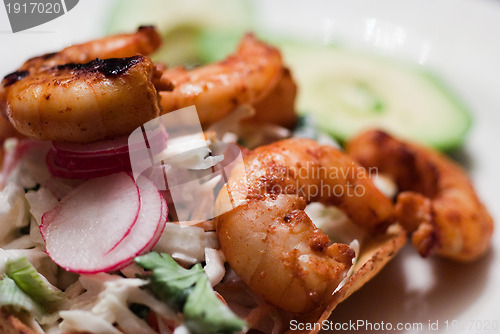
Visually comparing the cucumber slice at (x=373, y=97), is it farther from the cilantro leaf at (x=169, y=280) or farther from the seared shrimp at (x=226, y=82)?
the cilantro leaf at (x=169, y=280)

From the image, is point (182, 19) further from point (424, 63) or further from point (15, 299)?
point (15, 299)

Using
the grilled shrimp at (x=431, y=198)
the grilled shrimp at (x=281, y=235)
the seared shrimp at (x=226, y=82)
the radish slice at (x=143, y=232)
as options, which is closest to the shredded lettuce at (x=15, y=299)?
the radish slice at (x=143, y=232)

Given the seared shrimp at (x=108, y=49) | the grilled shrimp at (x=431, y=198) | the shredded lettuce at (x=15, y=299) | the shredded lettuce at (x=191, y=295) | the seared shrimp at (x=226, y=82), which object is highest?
the seared shrimp at (x=108, y=49)

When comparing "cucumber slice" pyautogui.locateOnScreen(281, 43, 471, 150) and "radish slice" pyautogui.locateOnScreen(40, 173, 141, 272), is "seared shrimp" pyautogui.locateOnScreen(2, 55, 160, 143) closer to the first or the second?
"radish slice" pyautogui.locateOnScreen(40, 173, 141, 272)

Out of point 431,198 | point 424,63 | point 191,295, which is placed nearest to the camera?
point 191,295

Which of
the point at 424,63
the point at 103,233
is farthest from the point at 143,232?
the point at 424,63
